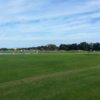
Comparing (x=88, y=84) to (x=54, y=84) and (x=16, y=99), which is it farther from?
(x=16, y=99)

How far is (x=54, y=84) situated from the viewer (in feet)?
74.5

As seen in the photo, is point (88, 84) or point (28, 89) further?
point (88, 84)

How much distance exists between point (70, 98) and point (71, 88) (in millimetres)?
3200

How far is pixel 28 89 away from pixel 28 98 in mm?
2992

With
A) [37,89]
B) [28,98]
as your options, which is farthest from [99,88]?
[28,98]

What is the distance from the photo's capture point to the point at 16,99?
1725 cm

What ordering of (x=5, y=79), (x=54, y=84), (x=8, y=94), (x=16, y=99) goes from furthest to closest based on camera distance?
(x=5, y=79) → (x=54, y=84) → (x=8, y=94) → (x=16, y=99)

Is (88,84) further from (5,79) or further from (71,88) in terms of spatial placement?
(5,79)

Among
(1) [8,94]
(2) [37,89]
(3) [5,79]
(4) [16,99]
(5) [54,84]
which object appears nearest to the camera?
(4) [16,99]

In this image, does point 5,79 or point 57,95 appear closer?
point 57,95

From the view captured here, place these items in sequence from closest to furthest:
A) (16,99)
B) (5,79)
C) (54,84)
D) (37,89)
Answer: (16,99), (37,89), (54,84), (5,79)

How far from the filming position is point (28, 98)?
17.5 m

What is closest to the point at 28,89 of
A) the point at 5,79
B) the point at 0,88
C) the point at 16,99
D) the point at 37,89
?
the point at 37,89

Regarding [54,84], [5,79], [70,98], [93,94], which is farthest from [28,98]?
[5,79]
